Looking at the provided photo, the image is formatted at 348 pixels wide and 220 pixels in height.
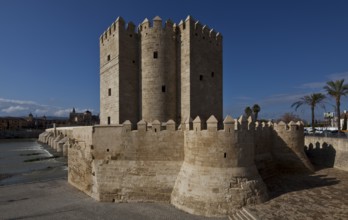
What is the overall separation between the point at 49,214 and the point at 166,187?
236 inches

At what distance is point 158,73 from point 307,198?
11.9 metres

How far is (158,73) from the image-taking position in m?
16.2

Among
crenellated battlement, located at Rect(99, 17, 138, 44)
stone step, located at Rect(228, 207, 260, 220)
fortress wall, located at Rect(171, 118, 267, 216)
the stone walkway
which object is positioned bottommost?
stone step, located at Rect(228, 207, 260, 220)

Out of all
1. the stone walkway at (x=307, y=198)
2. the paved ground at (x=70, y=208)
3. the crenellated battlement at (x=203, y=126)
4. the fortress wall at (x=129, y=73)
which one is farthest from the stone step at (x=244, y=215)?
the fortress wall at (x=129, y=73)

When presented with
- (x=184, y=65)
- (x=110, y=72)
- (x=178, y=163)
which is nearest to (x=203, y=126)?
(x=178, y=163)

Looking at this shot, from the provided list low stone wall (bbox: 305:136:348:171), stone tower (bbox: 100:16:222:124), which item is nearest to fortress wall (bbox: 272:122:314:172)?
low stone wall (bbox: 305:136:348:171)

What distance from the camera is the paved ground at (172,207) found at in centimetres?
925

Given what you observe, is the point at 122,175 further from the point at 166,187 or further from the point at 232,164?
the point at 232,164

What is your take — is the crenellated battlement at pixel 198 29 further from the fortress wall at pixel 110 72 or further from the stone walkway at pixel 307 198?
the stone walkway at pixel 307 198

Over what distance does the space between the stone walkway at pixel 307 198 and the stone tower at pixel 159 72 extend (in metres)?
7.05

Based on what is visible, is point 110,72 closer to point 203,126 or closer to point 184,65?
point 184,65

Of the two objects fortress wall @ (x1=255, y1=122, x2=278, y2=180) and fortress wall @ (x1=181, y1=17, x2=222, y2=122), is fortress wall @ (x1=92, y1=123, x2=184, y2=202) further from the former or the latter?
fortress wall @ (x1=255, y1=122, x2=278, y2=180)

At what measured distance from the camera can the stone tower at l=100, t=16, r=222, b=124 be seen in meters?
15.9

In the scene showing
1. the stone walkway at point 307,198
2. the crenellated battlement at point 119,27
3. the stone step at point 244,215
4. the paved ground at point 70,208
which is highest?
the crenellated battlement at point 119,27
